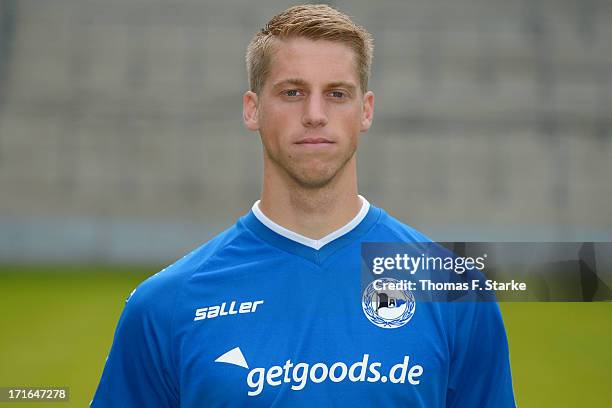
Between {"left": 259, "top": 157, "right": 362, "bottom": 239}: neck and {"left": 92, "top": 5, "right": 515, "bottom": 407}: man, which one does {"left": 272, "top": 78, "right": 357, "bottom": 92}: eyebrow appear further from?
{"left": 259, "top": 157, "right": 362, "bottom": 239}: neck

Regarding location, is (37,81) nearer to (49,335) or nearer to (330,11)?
(49,335)

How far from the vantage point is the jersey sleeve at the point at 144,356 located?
8.27 feet

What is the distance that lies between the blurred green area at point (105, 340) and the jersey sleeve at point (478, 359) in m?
7.48

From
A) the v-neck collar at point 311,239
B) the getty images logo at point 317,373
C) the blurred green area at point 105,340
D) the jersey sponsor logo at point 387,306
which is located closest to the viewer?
the getty images logo at point 317,373

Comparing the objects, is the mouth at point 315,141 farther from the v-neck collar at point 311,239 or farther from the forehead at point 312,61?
the v-neck collar at point 311,239

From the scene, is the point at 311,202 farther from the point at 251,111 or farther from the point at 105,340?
the point at 105,340

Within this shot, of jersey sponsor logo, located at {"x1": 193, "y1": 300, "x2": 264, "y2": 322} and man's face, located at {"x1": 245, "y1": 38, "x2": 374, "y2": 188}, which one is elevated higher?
man's face, located at {"x1": 245, "y1": 38, "x2": 374, "y2": 188}

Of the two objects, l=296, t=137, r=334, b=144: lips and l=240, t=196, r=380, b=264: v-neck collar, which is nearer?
l=296, t=137, r=334, b=144: lips

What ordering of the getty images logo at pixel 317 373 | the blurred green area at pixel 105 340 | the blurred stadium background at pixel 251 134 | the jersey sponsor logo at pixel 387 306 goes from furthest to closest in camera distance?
1. the blurred stadium background at pixel 251 134
2. the blurred green area at pixel 105 340
3. the jersey sponsor logo at pixel 387 306
4. the getty images logo at pixel 317 373

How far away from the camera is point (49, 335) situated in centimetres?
1405

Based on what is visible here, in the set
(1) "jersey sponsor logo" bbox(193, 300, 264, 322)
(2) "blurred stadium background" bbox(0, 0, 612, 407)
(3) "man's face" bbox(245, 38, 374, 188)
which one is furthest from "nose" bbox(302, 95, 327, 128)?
(2) "blurred stadium background" bbox(0, 0, 612, 407)

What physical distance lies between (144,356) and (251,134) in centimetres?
1932

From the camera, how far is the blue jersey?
7.80ft

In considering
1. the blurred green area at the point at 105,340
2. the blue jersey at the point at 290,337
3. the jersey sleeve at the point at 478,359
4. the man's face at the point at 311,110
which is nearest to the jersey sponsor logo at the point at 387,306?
the blue jersey at the point at 290,337
